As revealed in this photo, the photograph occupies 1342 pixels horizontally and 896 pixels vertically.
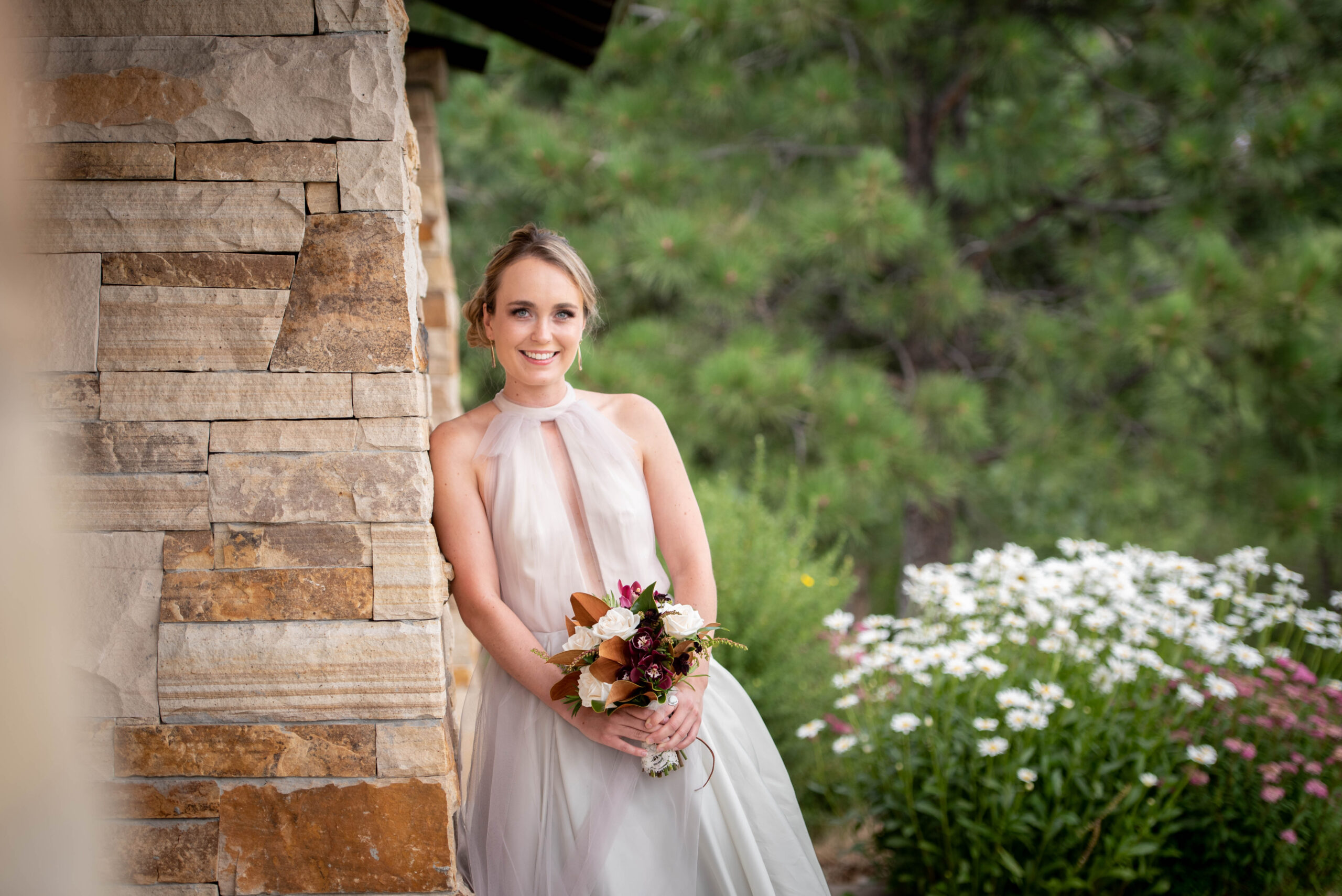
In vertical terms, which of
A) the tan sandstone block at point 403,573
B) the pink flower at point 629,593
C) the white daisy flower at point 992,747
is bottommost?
the white daisy flower at point 992,747

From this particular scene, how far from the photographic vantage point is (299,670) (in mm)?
1522

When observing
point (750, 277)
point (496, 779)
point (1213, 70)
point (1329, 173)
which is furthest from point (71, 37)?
point (1329, 173)

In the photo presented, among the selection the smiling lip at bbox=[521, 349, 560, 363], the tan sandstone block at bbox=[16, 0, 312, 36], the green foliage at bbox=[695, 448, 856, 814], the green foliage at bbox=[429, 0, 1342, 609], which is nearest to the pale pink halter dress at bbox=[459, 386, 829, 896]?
the smiling lip at bbox=[521, 349, 560, 363]

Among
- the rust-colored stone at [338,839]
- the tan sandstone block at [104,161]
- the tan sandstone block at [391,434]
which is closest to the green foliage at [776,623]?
the rust-colored stone at [338,839]

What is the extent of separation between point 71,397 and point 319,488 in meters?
0.43

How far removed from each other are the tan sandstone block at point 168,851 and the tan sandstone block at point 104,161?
111 cm

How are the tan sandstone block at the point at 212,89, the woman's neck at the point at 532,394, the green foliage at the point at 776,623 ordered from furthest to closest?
the green foliage at the point at 776,623 < the woman's neck at the point at 532,394 < the tan sandstone block at the point at 212,89

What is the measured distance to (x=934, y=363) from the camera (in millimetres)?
5797

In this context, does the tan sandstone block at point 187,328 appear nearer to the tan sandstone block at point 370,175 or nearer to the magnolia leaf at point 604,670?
the tan sandstone block at point 370,175

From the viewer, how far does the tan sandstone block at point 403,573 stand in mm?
1540

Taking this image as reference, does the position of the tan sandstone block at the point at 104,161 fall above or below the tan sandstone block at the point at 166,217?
above

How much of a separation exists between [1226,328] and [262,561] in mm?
4468

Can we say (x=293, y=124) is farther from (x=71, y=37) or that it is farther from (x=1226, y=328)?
(x=1226, y=328)

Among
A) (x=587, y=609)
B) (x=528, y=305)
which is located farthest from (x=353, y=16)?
(x=587, y=609)
